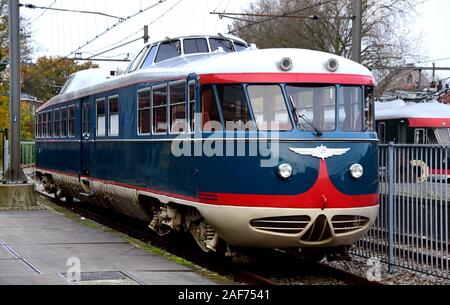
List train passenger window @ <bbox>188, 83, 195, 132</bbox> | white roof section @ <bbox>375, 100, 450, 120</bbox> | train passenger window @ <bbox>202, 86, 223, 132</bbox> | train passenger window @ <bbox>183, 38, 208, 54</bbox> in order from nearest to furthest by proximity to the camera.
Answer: train passenger window @ <bbox>202, 86, 223, 132</bbox>, train passenger window @ <bbox>188, 83, 195, 132</bbox>, train passenger window @ <bbox>183, 38, 208, 54</bbox>, white roof section @ <bbox>375, 100, 450, 120</bbox>

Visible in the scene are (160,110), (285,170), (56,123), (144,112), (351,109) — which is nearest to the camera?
(285,170)

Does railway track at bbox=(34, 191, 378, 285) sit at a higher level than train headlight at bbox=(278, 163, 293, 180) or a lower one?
lower

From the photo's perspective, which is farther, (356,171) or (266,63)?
(266,63)

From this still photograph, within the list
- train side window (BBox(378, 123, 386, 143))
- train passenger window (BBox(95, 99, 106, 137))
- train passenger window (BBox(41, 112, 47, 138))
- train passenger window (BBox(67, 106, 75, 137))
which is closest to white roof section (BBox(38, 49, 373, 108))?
train passenger window (BBox(95, 99, 106, 137))

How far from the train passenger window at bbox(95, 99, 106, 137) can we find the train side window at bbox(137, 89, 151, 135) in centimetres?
247

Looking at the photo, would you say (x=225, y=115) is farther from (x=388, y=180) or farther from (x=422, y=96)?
(x=422, y=96)

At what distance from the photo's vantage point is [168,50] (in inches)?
514

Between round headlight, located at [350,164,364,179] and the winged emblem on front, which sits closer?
the winged emblem on front

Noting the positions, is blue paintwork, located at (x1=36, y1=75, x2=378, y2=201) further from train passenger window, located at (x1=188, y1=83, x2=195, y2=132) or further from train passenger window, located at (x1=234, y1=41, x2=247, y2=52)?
train passenger window, located at (x1=234, y1=41, x2=247, y2=52)

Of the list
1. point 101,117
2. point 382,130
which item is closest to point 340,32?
point 382,130

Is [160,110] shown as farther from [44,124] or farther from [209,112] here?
[44,124]

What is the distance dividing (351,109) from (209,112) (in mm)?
1891

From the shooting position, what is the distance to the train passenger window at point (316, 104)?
31.7 feet

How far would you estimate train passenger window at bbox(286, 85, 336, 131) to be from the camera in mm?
9672
